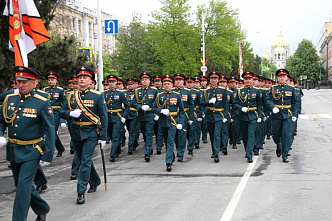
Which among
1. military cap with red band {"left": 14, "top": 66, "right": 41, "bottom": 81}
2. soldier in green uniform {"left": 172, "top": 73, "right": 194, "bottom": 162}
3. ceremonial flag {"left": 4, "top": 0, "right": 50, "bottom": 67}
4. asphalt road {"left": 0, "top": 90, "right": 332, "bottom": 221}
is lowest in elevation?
asphalt road {"left": 0, "top": 90, "right": 332, "bottom": 221}

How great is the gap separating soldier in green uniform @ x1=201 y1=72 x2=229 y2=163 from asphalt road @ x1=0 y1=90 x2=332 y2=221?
68cm

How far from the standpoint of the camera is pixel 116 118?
1167cm

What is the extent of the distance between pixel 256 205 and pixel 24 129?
141 inches

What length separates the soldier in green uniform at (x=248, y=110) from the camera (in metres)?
10.8

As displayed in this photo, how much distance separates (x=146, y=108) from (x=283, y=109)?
3.46 meters

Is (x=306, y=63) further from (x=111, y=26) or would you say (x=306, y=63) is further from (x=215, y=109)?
(x=215, y=109)

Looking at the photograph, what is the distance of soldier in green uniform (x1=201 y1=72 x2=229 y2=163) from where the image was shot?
11.0 m

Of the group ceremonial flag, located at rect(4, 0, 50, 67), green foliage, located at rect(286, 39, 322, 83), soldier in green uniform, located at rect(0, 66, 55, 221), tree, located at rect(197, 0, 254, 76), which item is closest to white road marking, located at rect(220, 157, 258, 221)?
soldier in green uniform, located at rect(0, 66, 55, 221)

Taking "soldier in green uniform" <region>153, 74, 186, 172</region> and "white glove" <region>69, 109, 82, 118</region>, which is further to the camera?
"soldier in green uniform" <region>153, 74, 186, 172</region>

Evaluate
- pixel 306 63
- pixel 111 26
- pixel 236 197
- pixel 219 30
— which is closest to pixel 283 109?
pixel 236 197

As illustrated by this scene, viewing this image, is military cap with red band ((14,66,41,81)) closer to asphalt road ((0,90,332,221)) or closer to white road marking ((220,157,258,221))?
asphalt road ((0,90,332,221))

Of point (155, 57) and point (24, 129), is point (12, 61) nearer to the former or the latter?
point (24, 129)

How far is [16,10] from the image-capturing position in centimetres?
1160

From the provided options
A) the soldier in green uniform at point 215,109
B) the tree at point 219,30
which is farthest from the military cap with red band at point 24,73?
the tree at point 219,30
